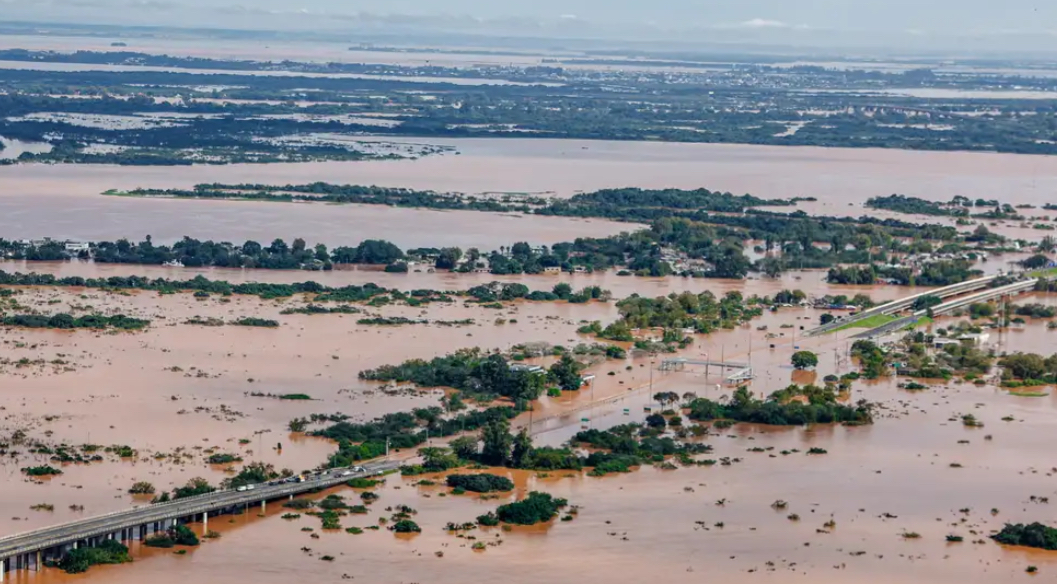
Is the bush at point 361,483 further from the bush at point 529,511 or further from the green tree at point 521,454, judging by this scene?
the green tree at point 521,454

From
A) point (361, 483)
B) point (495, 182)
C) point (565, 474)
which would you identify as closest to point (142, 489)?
point (361, 483)

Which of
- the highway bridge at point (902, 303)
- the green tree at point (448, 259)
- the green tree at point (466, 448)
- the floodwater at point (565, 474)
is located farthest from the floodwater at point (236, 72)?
the green tree at point (466, 448)

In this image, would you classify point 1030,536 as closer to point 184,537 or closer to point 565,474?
point 565,474

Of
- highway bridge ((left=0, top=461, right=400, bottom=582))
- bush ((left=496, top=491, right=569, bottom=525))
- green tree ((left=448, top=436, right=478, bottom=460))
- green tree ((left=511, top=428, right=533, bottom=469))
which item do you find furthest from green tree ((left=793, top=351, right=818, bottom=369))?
highway bridge ((left=0, top=461, right=400, bottom=582))

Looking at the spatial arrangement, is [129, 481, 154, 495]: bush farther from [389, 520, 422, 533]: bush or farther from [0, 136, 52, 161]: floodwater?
[0, 136, 52, 161]: floodwater

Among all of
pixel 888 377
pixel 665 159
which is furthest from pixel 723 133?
pixel 888 377
